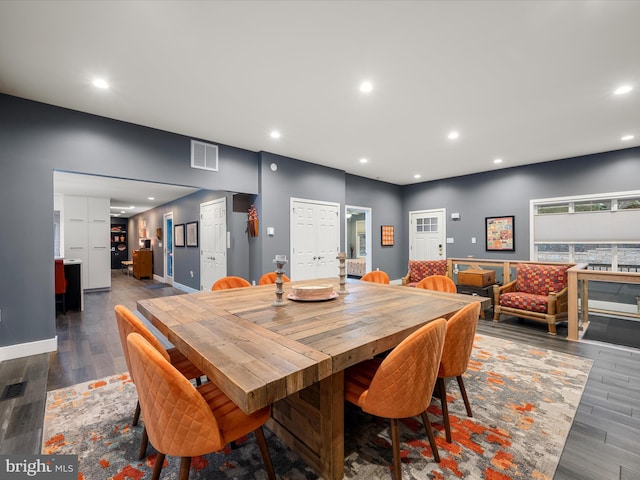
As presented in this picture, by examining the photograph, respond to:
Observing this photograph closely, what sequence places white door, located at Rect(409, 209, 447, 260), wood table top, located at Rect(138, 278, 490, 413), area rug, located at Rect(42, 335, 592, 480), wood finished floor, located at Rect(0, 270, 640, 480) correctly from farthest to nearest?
white door, located at Rect(409, 209, 447, 260)
wood finished floor, located at Rect(0, 270, 640, 480)
area rug, located at Rect(42, 335, 592, 480)
wood table top, located at Rect(138, 278, 490, 413)

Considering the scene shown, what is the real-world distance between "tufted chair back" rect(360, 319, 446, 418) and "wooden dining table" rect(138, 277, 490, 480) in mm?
111

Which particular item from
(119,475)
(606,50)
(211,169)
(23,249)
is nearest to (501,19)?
(606,50)

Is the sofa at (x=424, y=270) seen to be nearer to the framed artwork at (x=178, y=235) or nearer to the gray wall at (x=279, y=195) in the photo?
the gray wall at (x=279, y=195)

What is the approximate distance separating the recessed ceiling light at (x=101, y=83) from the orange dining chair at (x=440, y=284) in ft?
12.2

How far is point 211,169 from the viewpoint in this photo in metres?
4.46

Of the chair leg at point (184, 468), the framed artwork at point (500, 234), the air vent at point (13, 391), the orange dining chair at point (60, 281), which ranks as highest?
the framed artwork at point (500, 234)

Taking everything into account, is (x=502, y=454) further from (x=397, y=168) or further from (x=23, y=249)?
(x=397, y=168)

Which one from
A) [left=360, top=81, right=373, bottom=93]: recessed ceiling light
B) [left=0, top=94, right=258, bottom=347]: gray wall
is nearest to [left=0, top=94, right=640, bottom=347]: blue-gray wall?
[left=0, top=94, right=258, bottom=347]: gray wall

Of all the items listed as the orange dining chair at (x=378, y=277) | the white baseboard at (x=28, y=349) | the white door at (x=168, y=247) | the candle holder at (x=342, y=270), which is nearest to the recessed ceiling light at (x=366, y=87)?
the candle holder at (x=342, y=270)

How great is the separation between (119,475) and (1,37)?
3104 millimetres

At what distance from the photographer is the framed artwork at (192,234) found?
6904 millimetres

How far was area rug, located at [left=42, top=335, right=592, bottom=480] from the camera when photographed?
1494 mm

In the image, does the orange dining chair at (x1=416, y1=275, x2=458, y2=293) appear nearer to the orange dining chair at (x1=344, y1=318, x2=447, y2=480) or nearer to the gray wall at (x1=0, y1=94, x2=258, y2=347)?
the orange dining chair at (x1=344, y1=318, x2=447, y2=480)

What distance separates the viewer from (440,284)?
2873mm
